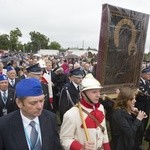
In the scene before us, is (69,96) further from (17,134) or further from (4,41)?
(4,41)

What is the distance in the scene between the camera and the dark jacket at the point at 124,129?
4520 millimetres

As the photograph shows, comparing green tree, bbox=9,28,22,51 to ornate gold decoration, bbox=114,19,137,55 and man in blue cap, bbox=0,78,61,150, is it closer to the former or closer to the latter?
ornate gold decoration, bbox=114,19,137,55

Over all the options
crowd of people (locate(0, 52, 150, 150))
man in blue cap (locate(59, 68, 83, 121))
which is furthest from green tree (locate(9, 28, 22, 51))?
crowd of people (locate(0, 52, 150, 150))

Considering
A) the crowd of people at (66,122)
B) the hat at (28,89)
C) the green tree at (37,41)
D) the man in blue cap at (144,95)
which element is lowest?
the green tree at (37,41)

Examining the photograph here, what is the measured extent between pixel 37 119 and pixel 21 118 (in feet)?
0.54

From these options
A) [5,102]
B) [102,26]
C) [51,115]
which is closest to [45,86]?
[5,102]

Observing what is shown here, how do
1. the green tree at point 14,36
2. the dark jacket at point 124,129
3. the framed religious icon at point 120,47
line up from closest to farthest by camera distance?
the dark jacket at point 124,129 → the framed religious icon at point 120,47 → the green tree at point 14,36

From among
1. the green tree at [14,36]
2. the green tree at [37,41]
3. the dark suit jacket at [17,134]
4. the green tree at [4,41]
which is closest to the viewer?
the dark suit jacket at [17,134]

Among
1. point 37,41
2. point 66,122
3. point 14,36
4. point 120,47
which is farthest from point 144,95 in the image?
point 37,41

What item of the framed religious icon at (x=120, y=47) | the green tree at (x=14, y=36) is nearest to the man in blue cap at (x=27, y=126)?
the framed religious icon at (x=120, y=47)

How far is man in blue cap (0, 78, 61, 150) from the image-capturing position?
9.22 ft

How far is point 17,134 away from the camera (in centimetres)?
282

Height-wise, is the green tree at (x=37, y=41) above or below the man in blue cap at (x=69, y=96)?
below

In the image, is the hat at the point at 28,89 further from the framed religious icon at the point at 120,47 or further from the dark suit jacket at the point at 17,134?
the framed religious icon at the point at 120,47
